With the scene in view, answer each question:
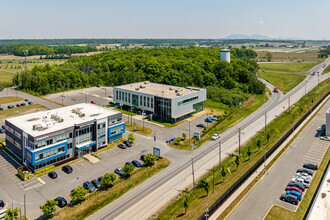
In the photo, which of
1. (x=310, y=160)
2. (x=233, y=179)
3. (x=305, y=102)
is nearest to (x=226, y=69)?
(x=305, y=102)

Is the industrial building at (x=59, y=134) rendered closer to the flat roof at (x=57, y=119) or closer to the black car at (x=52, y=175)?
the flat roof at (x=57, y=119)

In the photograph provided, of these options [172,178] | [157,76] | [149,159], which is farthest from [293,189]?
[157,76]

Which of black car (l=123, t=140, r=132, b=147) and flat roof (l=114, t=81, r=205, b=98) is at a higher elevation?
flat roof (l=114, t=81, r=205, b=98)

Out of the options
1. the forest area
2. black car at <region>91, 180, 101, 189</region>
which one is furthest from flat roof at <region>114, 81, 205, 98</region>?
black car at <region>91, 180, 101, 189</region>

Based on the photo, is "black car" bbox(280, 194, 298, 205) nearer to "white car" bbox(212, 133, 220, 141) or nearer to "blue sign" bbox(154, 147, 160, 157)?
"blue sign" bbox(154, 147, 160, 157)

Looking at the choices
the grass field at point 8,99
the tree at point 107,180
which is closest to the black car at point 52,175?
the tree at point 107,180

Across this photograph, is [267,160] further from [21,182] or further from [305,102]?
[305,102]
